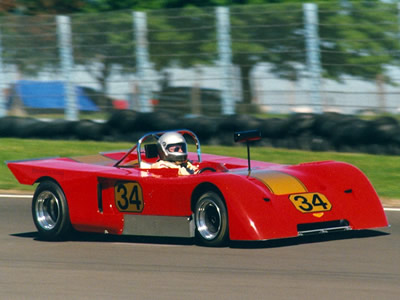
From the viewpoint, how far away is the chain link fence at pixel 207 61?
15164 millimetres

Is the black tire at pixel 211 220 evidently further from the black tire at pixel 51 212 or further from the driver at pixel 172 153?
the black tire at pixel 51 212

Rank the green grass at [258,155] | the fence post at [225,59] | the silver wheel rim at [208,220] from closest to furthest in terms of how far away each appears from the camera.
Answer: the silver wheel rim at [208,220] < the green grass at [258,155] < the fence post at [225,59]

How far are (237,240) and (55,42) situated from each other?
11390 millimetres

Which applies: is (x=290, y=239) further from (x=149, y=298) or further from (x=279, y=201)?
(x=149, y=298)

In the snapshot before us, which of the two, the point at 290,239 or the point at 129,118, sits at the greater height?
the point at 129,118

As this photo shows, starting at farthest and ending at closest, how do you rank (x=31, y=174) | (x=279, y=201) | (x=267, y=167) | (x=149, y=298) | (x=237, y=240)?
(x=31, y=174) < (x=267, y=167) < (x=237, y=240) < (x=279, y=201) < (x=149, y=298)

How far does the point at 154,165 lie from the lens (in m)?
9.05

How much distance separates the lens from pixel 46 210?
30.6 ft

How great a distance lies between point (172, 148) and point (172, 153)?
0.06 meters

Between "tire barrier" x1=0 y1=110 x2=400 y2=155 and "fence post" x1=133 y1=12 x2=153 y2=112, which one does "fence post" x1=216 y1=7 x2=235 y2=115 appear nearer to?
"tire barrier" x1=0 y1=110 x2=400 y2=155

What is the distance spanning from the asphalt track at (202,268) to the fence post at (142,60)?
340 inches

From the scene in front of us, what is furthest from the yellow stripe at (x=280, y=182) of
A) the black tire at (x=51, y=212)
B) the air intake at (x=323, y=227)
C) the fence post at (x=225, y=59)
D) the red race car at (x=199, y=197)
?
the fence post at (x=225, y=59)

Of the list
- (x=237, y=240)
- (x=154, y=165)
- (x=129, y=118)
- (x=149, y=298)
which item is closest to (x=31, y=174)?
(x=154, y=165)

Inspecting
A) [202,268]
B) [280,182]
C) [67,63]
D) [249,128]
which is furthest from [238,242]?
[67,63]
